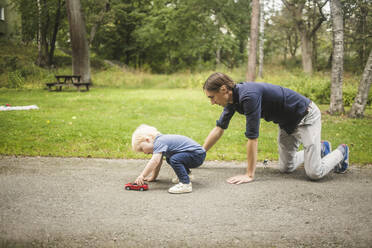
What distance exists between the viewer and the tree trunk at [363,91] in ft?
30.3

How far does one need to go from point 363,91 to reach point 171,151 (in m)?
7.73

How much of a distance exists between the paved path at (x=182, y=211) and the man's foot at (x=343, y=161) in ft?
0.49

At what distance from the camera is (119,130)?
786cm

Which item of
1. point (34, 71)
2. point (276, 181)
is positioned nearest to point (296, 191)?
point (276, 181)

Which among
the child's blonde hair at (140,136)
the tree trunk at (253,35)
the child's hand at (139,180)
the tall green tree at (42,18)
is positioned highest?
the tall green tree at (42,18)

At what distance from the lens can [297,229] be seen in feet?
9.79

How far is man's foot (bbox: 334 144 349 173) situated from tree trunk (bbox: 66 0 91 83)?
17683mm

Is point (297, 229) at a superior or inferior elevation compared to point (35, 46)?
inferior

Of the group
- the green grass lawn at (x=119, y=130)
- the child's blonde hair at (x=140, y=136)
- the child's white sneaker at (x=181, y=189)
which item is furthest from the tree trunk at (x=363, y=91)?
the child's blonde hair at (x=140, y=136)

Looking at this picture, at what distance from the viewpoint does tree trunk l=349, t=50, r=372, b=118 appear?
9227mm

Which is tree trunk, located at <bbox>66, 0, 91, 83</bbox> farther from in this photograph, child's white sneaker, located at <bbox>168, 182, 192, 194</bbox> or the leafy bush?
child's white sneaker, located at <bbox>168, 182, 192, 194</bbox>

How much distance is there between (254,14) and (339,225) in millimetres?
14050

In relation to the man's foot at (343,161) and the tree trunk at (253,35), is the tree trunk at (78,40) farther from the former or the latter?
the man's foot at (343,161)

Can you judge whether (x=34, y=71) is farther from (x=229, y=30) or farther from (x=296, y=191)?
(x=296, y=191)
